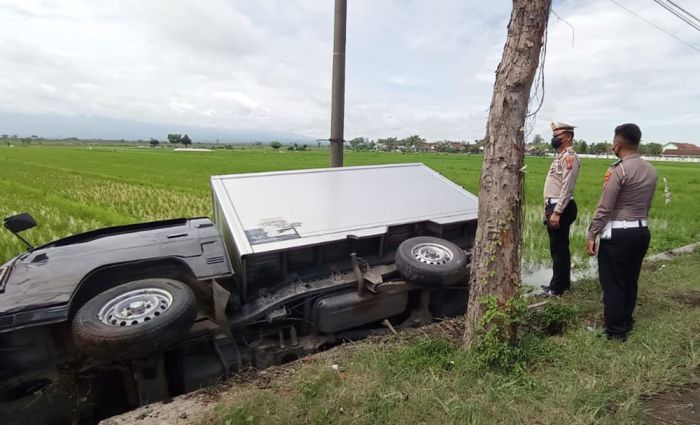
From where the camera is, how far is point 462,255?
13.0ft

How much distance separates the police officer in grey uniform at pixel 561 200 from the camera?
4.36m

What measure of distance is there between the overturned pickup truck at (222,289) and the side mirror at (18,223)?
0.01 meters

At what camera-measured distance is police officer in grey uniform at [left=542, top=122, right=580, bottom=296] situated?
4355 millimetres

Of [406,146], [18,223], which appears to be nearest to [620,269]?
[18,223]

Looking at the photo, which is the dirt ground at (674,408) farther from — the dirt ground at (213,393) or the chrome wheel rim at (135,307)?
the chrome wheel rim at (135,307)

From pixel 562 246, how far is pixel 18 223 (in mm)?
5478

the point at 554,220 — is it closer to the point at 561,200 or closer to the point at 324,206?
the point at 561,200

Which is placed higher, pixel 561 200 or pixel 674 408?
pixel 561 200

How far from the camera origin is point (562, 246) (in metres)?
4.63

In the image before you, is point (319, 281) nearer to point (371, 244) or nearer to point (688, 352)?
point (371, 244)

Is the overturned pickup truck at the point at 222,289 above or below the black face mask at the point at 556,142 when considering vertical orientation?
below

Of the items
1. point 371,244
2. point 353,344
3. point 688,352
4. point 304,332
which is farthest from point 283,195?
point 688,352

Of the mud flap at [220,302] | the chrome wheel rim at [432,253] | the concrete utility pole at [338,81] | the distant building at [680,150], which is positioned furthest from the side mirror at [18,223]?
the distant building at [680,150]

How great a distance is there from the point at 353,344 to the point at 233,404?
3.88 feet
